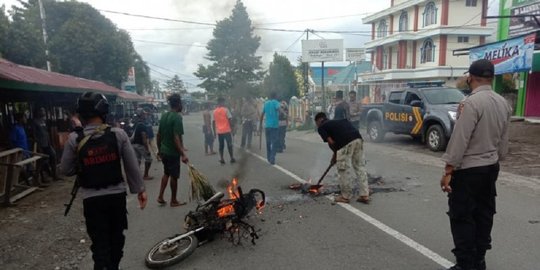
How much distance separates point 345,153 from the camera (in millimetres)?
5598

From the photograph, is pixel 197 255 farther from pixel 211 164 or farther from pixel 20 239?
pixel 211 164

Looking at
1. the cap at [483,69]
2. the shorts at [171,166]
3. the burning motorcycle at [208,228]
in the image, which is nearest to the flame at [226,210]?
the burning motorcycle at [208,228]

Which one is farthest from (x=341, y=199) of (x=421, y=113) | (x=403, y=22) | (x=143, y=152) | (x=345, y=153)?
(x=403, y=22)

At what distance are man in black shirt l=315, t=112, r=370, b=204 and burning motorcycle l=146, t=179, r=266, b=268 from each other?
1.80 metres

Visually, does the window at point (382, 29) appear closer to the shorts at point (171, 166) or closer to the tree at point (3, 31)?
the tree at point (3, 31)

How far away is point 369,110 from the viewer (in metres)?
13.7

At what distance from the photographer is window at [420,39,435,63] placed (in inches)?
1217

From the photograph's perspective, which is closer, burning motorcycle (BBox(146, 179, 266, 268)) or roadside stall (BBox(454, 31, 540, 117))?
burning motorcycle (BBox(146, 179, 266, 268))

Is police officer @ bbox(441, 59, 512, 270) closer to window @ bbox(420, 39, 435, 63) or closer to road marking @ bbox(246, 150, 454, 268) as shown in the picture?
road marking @ bbox(246, 150, 454, 268)

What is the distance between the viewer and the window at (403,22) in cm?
3341

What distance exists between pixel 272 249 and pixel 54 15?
21.6m

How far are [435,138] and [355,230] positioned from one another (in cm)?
726

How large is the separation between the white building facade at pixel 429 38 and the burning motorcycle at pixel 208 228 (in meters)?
24.6

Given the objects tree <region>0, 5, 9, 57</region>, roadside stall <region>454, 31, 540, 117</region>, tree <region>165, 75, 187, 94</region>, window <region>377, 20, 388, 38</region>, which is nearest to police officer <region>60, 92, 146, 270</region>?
tree <region>0, 5, 9, 57</region>
